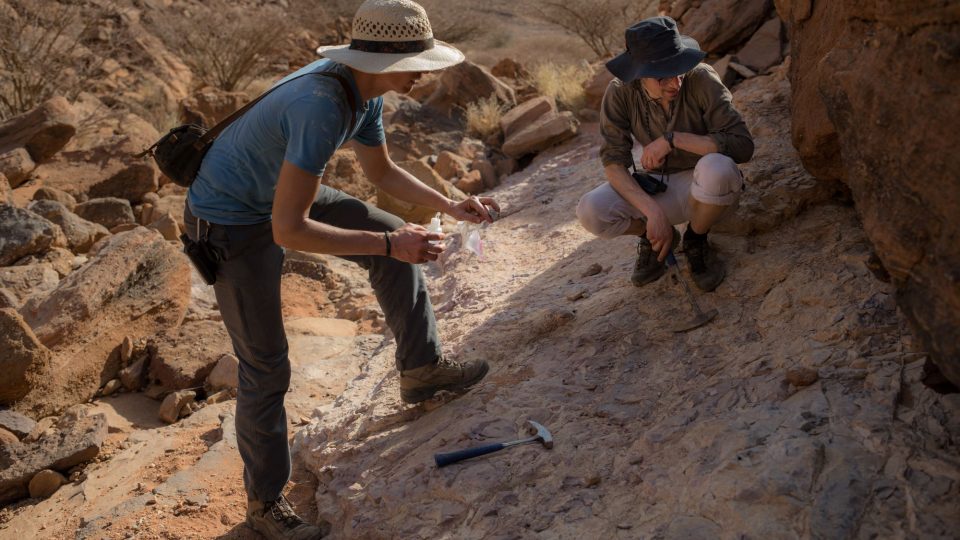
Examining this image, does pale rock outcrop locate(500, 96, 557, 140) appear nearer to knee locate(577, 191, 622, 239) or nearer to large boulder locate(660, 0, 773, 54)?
large boulder locate(660, 0, 773, 54)

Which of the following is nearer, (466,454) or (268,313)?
(268,313)

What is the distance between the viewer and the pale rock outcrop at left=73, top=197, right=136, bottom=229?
25.2ft

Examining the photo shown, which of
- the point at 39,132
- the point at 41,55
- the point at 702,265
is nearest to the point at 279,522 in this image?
the point at 702,265

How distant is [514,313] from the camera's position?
4.30 meters

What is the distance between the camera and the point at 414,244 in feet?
9.07

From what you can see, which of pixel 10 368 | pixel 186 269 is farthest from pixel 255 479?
pixel 186 269

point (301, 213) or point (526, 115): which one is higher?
point (301, 213)

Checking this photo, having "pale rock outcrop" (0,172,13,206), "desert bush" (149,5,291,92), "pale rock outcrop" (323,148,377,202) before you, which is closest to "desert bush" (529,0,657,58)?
"desert bush" (149,5,291,92)

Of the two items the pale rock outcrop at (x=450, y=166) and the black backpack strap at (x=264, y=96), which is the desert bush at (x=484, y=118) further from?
the black backpack strap at (x=264, y=96)

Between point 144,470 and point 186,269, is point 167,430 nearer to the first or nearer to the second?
point 144,470

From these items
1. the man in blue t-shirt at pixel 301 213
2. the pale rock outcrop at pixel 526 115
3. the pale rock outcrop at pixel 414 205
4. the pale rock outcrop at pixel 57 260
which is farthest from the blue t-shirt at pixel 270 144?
the pale rock outcrop at pixel 526 115

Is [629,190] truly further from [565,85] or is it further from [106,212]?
[565,85]

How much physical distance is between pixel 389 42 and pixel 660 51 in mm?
1136

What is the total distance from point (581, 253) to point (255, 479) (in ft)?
8.19
